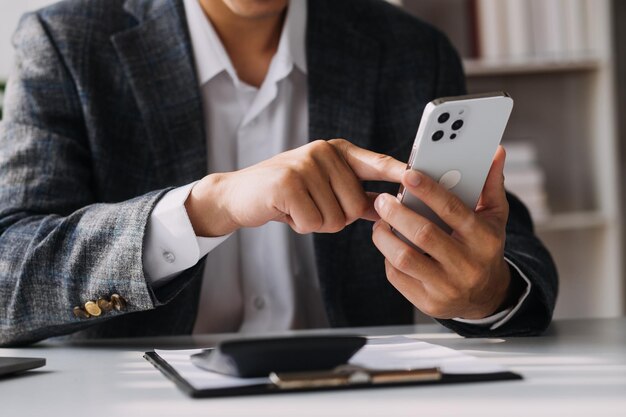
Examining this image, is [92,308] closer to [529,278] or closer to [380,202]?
[380,202]

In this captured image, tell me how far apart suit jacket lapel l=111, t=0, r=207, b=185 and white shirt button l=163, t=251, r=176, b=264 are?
0.27 metres

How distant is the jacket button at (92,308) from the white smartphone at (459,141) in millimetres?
362

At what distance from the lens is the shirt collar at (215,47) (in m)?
1.32

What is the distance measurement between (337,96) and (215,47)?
193 millimetres

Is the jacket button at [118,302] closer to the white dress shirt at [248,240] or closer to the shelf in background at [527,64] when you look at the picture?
the white dress shirt at [248,240]

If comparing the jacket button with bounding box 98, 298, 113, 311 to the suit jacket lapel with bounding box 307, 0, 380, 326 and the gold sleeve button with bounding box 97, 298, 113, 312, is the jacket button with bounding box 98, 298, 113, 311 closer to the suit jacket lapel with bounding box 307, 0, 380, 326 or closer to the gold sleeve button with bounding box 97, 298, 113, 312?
the gold sleeve button with bounding box 97, 298, 113, 312

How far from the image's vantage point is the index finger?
0.85 m

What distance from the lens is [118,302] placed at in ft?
3.21

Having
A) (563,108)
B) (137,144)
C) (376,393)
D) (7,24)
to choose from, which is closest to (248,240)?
(137,144)

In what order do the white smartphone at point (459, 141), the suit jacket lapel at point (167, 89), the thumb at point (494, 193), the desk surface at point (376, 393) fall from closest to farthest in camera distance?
1. the desk surface at point (376, 393)
2. the white smartphone at point (459, 141)
3. the thumb at point (494, 193)
4. the suit jacket lapel at point (167, 89)

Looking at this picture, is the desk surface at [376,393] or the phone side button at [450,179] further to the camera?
the phone side button at [450,179]

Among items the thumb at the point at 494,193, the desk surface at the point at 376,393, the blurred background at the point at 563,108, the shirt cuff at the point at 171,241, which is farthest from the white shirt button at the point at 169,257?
the blurred background at the point at 563,108

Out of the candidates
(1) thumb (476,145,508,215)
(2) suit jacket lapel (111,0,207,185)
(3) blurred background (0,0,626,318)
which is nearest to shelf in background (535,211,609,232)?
(3) blurred background (0,0,626,318)

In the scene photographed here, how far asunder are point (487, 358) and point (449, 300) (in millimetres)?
95
